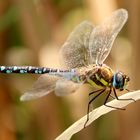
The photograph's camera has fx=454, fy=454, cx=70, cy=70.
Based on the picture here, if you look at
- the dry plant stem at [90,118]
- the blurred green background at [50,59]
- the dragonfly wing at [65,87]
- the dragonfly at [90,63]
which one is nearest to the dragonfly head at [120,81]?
the dragonfly at [90,63]

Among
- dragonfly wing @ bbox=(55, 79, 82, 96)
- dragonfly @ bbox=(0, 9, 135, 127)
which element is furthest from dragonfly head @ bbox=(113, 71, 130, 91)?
dragonfly wing @ bbox=(55, 79, 82, 96)

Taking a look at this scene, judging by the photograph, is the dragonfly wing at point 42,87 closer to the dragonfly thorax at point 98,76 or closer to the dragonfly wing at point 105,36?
the dragonfly thorax at point 98,76

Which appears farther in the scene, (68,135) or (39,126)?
(39,126)

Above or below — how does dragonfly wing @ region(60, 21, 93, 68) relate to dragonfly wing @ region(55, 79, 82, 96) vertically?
above

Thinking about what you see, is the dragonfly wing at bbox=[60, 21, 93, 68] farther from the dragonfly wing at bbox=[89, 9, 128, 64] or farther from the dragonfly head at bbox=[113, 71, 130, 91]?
the dragonfly head at bbox=[113, 71, 130, 91]

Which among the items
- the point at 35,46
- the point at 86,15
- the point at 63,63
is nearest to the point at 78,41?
the point at 63,63

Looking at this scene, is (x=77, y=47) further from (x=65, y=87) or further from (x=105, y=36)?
(x=65, y=87)

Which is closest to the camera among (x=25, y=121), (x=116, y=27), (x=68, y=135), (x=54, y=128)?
(x=68, y=135)

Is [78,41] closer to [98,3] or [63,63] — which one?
[63,63]
